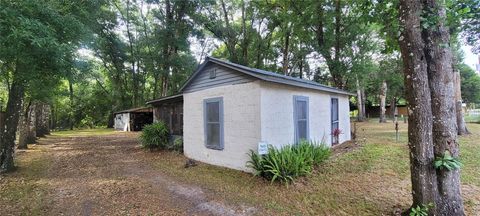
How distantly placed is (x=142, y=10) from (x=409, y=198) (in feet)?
92.1

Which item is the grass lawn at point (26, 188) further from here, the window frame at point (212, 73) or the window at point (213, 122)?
the window frame at point (212, 73)

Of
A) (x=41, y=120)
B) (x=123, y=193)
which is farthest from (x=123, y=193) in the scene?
(x=41, y=120)

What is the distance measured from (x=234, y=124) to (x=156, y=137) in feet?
18.2

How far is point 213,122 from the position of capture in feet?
27.2

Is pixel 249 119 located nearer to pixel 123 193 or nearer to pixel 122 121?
pixel 123 193

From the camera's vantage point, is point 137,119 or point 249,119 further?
point 137,119

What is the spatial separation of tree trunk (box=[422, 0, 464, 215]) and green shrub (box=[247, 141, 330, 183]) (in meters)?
2.88

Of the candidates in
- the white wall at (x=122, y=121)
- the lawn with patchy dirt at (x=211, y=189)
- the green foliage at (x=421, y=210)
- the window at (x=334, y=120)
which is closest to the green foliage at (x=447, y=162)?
the green foliage at (x=421, y=210)

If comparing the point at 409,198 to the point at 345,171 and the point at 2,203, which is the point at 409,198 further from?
the point at 2,203

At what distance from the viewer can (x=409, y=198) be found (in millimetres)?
4781

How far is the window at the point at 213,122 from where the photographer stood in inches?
312

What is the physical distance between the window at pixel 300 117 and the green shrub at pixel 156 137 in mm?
6405

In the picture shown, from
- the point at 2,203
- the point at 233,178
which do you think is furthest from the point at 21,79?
the point at 233,178

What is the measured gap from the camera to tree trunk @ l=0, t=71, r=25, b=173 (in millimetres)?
7715
